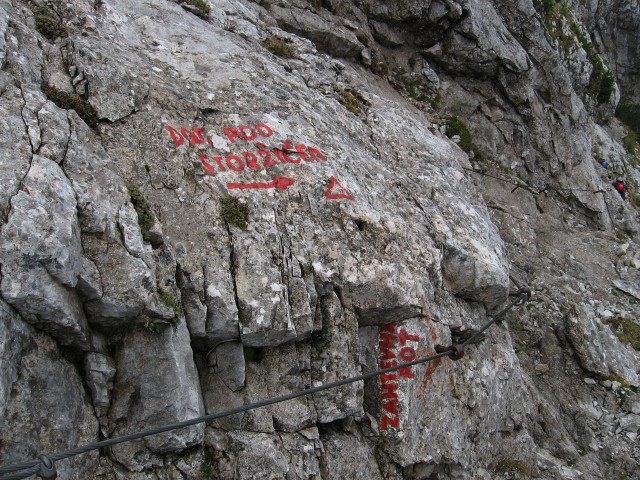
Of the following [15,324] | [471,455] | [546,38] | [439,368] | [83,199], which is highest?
[546,38]

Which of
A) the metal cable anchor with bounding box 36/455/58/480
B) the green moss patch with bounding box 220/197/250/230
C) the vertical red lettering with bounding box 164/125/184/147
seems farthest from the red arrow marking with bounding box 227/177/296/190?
the metal cable anchor with bounding box 36/455/58/480

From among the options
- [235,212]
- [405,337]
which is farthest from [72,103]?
[405,337]

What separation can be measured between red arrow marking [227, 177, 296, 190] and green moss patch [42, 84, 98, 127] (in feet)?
8.24

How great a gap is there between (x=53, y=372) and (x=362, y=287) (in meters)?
4.90

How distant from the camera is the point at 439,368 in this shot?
9492 mm

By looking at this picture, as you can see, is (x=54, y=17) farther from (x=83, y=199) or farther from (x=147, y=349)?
(x=147, y=349)

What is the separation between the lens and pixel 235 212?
26.1 ft

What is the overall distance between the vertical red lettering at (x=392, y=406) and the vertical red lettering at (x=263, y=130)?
5572 mm

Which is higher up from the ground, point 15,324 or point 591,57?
point 591,57

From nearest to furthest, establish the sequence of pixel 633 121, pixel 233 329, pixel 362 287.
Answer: pixel 233 329 < pixel 362 287 < pixel 633 121

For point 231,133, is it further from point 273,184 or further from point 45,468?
point 45,468

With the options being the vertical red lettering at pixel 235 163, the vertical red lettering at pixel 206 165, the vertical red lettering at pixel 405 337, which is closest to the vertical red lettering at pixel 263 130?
the vertical red lettering at pixel 235 163

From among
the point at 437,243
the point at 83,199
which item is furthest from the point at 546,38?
the point at 83,199

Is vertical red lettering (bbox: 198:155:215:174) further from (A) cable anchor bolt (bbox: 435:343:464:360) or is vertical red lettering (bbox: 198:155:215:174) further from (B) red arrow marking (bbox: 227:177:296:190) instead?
(A) cable anchor bolt (bbox: 435:343:464:360)
